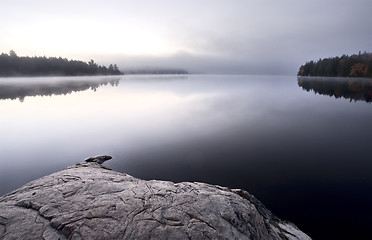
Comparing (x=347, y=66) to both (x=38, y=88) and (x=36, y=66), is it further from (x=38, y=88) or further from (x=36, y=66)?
(x=36, y=66)

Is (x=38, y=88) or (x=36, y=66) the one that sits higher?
(x=36, y=66)

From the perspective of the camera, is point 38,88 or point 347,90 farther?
point 38,88

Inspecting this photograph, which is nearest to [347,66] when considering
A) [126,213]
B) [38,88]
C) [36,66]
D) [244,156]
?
[244,156]

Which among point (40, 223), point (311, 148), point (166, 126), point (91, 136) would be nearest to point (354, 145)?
point (311, 148)

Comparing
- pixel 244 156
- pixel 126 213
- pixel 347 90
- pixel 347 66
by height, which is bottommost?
pixel 244 156

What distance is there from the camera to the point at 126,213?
15.6 ft

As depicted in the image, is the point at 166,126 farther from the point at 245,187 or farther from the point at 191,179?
the point at 245,187

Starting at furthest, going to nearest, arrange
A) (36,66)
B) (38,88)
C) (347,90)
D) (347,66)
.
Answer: (36,66), (347,66), (38,88), (347,90)

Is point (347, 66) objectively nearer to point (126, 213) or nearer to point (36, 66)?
point (126, 213)

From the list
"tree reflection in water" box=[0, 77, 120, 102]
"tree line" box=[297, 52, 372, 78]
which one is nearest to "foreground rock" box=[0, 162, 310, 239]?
"tree reflection in water" box=[0, 77, 120, 102]

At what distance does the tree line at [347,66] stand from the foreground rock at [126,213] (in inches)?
5897

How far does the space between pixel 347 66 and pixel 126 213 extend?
16590 centimetres

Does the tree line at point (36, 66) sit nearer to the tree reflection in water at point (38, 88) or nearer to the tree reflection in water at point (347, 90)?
the tree reflection in water at point (38, 88)

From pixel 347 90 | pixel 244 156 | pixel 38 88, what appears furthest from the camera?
pixel 38 88
